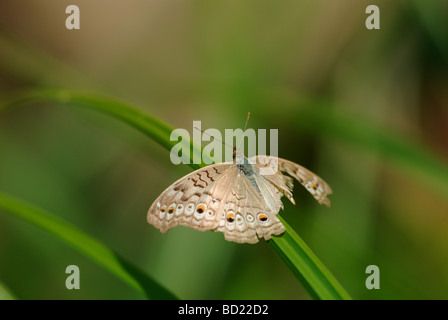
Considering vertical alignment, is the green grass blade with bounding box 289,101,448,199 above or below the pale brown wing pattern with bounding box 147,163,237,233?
above

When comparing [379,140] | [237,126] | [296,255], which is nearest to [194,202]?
[296,255]

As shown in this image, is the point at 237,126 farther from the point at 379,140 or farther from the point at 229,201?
the point at 229,201

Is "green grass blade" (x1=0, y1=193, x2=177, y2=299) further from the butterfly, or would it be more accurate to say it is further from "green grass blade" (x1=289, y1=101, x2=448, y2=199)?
"green grass blade" (x1=289, y1=101, x2=448, y2=199)

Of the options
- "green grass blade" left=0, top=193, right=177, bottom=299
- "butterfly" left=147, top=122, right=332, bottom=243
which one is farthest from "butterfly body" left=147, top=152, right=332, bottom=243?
"green grass blade" left=0, top=193, right=177, bottom=299

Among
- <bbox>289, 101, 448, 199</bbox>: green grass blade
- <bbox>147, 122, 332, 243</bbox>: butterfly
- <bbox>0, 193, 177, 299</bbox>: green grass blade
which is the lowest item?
<bbox>0, 193, 177, 299</bbox>: green grass blade

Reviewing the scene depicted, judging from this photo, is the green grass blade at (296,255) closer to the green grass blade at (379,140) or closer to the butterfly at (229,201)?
the butterfly at (229,201)

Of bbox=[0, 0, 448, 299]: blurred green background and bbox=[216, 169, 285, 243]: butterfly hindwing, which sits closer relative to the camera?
bbox=[216, 169, 285, 243]: butterfly hindwing
